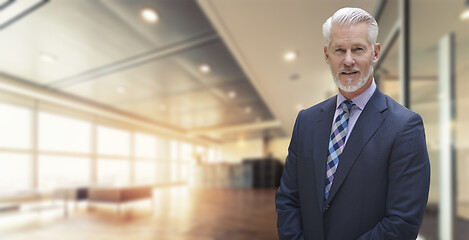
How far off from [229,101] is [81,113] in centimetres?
478

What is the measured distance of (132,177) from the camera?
11422 millimetres

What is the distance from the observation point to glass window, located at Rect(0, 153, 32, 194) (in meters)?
6.10

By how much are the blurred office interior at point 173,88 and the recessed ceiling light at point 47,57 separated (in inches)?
1.3

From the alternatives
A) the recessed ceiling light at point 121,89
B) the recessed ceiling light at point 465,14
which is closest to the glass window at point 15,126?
the recessed ceiling light at point 121,89

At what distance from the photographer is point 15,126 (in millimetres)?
6258

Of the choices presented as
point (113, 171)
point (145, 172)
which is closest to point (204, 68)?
point (113, 171)

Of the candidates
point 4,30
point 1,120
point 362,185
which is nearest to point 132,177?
point 1,120

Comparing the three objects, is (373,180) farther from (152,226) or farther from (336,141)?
(152,226)

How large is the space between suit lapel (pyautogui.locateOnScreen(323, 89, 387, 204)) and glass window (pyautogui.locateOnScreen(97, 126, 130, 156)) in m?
10.0

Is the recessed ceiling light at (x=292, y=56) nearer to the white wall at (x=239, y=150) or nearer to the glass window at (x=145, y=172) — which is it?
the glass window at (x=145, y=172)

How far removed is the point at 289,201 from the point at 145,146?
483 inches

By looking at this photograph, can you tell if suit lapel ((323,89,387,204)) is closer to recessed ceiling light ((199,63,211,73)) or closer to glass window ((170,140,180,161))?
recessed ceiling light ((199,63,211,73))

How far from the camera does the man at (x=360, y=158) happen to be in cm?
45

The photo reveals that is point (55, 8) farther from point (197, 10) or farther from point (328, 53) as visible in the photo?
point (328, 53)
